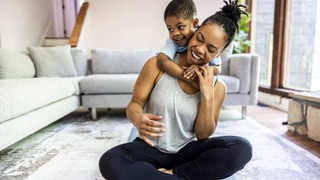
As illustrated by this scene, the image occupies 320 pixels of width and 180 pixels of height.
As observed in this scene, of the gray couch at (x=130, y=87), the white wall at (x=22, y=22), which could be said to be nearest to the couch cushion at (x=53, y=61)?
the gray couch at (x=130, y=87)

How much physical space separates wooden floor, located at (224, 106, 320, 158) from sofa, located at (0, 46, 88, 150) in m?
2.09

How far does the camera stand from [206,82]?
0.87 meters

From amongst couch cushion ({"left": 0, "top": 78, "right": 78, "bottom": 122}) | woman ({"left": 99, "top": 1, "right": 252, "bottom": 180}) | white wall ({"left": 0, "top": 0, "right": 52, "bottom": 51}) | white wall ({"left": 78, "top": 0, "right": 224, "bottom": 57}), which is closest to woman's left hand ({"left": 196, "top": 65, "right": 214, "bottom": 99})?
woman ({"left": 99, "top": 1, "right": 252, "bottom": 180})

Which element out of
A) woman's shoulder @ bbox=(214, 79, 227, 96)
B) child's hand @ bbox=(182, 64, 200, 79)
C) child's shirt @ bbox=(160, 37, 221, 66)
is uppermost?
child's shirt @ bbox=(160, 37, 221, 66)

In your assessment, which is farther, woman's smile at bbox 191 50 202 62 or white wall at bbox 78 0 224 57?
white wall at bbox 78 0 224 57

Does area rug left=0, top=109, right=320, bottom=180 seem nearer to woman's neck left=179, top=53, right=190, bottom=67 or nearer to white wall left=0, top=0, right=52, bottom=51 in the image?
woman's neck left=179, top=53, right=190, bottom=67

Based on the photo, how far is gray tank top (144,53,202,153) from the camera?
2.96 ft

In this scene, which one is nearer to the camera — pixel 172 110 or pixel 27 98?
pixel 172 110

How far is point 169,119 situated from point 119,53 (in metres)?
2.36

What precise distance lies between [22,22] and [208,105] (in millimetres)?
4441

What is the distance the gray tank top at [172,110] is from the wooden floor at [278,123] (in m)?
1.18

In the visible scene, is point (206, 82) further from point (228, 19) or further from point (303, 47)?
A: point (303, 47)

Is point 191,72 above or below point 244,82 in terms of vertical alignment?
above

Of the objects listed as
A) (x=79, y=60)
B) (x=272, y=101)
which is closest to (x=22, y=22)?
(x=79, y=60)
